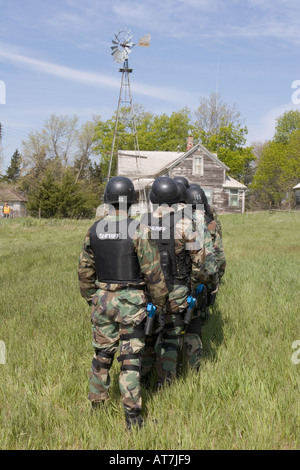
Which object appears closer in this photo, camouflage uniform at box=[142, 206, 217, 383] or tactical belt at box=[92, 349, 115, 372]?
tactical belt at box=[92, 349, 115, 372]

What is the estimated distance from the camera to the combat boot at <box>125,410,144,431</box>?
3.49 metres

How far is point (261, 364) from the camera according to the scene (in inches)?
176

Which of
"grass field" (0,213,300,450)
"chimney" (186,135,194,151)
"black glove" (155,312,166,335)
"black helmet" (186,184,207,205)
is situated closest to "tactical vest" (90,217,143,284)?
"black glove" (155,312,166,335)

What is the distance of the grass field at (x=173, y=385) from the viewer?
332cm

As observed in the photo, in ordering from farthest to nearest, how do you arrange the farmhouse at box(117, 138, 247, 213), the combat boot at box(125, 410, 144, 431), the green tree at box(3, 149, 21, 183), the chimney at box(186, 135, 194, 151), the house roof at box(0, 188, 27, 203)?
1. the green tree at box(3, 149, 21, 183)
2. the house roof at box(0, 188, 27, 203)
3. the chimney at box(186, 135, 194, 151)
4. the farmhouse at box(117, 138, 247, 213)
5. the combat boot at box(125, 410, 144, 431)

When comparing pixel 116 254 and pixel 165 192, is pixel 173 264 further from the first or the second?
pixel 116 254

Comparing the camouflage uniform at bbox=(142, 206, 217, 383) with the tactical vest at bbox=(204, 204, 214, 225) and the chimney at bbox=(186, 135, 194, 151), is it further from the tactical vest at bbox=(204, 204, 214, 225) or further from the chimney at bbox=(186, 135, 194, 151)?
the chimney at bbox=(186, 135, 194, 151)

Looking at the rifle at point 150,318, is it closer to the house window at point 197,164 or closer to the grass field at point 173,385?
the grass field at point 173,385

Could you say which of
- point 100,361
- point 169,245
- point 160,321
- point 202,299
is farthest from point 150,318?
point 202,299

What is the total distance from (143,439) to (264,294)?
4843 millimetres

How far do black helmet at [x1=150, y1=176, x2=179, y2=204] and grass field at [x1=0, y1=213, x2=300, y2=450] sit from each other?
1.78 m

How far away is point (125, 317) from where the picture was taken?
3.61m

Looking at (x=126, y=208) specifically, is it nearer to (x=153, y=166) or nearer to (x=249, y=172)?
(x=153, y=166)
